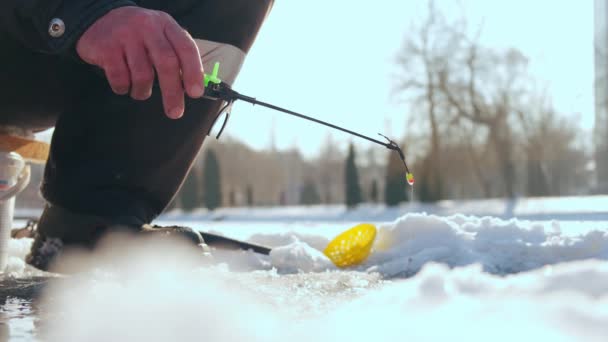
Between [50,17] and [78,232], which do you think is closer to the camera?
[50,17]

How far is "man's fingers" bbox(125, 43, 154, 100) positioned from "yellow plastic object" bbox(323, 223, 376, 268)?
805mm

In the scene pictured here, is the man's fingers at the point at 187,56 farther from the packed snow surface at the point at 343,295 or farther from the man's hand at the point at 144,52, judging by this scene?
the packed snow surface at the point at 343,295

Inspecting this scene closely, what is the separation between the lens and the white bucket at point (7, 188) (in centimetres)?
130

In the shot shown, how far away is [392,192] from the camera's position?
14.2 metres

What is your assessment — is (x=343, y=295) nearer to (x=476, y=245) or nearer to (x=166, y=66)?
(x=166, y=66)

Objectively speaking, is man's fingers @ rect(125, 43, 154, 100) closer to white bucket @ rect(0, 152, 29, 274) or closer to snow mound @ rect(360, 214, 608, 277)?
white bucket @ rect(0, 152, 29, 274)

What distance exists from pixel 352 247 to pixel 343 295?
600mm

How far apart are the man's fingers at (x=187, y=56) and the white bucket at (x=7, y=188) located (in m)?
0.59

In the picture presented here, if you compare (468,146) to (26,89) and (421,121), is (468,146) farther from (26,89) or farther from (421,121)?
(26,89)

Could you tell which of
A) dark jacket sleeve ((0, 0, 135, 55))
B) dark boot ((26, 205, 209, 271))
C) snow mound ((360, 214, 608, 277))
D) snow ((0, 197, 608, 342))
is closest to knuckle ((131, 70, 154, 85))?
dark jacket sleeve ((0, 0, 135, 55))

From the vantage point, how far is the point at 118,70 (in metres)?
0.92

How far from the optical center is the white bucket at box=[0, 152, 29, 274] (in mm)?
1301

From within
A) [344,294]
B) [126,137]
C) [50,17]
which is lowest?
[344,294]

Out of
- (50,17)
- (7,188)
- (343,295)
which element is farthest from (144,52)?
(7,188)
